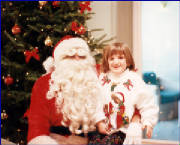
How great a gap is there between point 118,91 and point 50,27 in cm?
94

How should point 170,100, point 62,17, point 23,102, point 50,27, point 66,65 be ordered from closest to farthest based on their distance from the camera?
point 66,65 < point 50,27 < point 62,17 < point 23,102 < point 170,100

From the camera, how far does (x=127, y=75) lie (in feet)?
3.67

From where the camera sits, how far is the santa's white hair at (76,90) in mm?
979

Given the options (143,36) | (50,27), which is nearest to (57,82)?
(50,27)

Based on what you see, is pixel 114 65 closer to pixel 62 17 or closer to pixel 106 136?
pixel 106 136

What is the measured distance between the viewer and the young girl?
3.48 ft

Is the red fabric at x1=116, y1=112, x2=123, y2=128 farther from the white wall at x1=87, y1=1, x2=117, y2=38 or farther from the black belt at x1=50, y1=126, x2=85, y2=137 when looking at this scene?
the white wall at x1=87, y1=1, x2=117, y2=38

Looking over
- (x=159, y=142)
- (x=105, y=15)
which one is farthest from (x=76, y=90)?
(x=159, y=142)

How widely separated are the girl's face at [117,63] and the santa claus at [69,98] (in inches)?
3.4

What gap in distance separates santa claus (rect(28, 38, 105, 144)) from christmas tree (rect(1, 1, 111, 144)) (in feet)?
2.54

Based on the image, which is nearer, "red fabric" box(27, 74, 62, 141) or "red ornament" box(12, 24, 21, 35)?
"red fabric" box(27, 74, 62, 141)

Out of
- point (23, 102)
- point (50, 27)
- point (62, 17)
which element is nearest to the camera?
point (50, 27)

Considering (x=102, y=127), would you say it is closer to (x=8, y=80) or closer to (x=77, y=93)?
(x=77, y=93)

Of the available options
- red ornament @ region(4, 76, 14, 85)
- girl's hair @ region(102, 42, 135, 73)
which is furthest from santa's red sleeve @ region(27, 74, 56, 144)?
red ornament @ region(4, 76, 14, 85)
